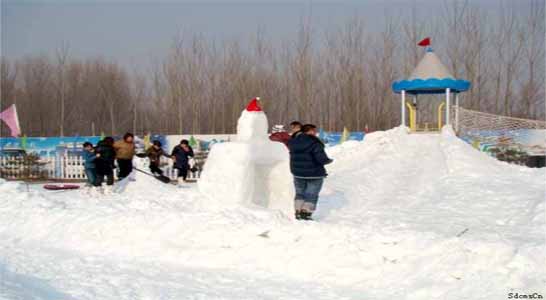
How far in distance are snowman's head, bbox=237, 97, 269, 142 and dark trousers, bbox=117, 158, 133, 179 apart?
3931 mm

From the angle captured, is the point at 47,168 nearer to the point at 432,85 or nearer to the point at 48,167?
the point at 48,167

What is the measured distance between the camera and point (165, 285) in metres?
5.60

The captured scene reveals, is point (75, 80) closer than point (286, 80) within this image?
No

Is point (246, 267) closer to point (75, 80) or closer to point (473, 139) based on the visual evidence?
point (473, 139)

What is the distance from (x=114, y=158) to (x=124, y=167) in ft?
1.57

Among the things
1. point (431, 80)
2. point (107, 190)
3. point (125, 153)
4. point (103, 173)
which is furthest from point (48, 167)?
point (431, 80)

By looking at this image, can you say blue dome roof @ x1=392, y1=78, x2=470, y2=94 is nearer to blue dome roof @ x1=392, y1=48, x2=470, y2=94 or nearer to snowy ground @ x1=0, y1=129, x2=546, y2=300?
blue dome roof @ x1=392, y1=48, x2=470, y2=94

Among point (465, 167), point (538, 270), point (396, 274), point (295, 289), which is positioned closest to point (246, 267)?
point (295, 289)

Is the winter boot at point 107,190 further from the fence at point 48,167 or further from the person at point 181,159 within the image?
the fence at point 48,167

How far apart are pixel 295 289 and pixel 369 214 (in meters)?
4.01

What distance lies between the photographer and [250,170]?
8508 mm

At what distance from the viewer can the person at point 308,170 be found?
7.91 metres

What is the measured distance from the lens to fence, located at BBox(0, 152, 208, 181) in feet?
69.9

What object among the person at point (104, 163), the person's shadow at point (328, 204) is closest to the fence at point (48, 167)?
the person at point (104, 163)
